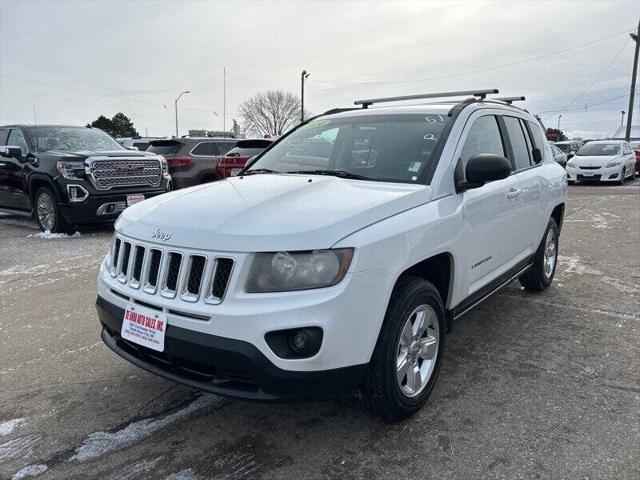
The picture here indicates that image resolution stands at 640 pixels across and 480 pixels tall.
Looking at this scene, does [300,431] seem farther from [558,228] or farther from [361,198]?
[558,228]

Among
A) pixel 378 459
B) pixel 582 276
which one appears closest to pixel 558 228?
pixel 582 276

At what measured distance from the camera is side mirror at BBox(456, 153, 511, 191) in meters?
3.08

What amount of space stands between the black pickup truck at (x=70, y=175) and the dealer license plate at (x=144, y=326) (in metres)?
5.93

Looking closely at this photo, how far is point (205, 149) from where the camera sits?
11.8m

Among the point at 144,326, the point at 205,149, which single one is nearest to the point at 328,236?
the point at 144,326

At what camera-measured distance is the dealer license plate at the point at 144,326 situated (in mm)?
2477

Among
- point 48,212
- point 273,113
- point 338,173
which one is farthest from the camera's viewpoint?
point 273,113

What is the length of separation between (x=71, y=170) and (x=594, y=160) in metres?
16.2

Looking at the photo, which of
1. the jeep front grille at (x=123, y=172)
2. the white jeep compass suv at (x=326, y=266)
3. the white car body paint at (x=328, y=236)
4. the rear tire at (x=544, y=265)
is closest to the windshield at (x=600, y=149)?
the rear tire at (x=544, y=265)

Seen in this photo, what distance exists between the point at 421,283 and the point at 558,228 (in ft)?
10.9

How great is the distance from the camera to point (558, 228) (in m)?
5.39

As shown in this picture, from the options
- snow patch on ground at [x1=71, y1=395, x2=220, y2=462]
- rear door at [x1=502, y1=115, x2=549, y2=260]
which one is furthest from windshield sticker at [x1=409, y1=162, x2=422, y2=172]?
snow patch on ground at [x1=71, y1=395, x2=220, y2=462]

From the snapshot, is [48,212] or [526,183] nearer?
[526,183]

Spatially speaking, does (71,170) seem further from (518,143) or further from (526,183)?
(526,183)
